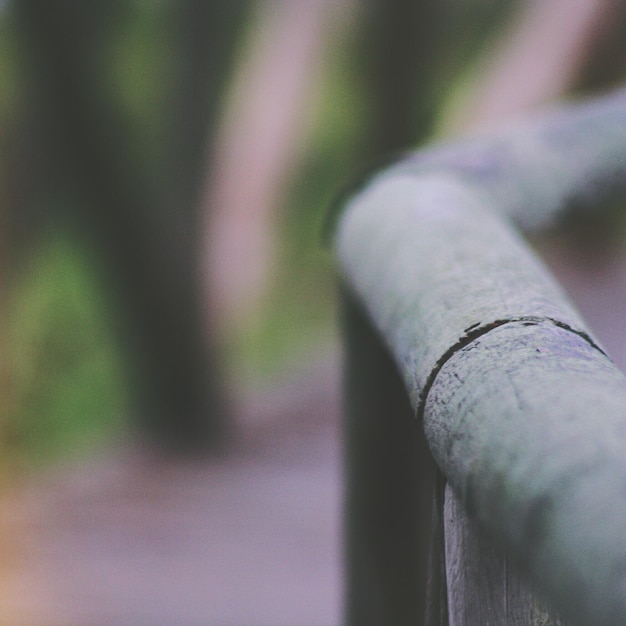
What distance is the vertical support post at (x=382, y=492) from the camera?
0.76m

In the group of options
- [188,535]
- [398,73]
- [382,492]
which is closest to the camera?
[382,492]

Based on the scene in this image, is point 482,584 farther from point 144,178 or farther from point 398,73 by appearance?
point 398,73

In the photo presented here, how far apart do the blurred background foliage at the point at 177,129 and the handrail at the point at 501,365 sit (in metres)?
2.12

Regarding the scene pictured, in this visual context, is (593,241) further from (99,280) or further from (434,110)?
(99,280)

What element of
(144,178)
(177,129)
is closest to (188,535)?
(144,178)

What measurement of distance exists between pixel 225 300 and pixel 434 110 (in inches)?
45.1

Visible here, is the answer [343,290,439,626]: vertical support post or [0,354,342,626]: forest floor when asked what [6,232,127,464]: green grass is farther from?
[343,290,439,626]: vertical support post

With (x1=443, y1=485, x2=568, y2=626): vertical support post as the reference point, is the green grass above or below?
above

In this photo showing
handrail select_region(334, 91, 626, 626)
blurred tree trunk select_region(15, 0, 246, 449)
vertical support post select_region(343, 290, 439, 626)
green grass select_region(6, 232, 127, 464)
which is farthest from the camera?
green grass select_region(6, 232, 127, 464)

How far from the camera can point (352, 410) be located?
79 centimetres

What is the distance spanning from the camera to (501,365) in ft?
1.16

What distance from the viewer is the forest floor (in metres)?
2.45

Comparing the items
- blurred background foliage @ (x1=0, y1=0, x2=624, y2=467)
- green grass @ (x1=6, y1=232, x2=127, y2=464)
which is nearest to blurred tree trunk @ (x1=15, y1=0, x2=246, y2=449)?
blurred background foliage @ (x1=0, y1=0, x2=624, y2=467)

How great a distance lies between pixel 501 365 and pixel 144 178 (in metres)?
3.06
